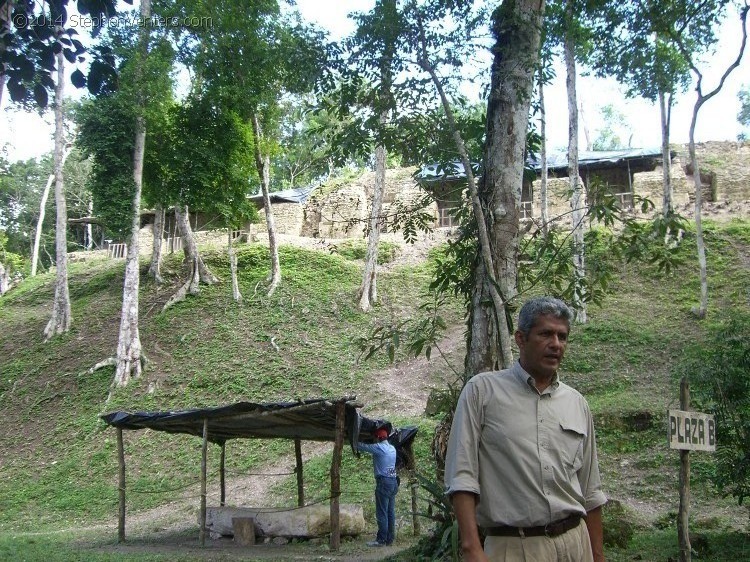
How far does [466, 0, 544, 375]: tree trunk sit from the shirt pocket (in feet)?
10.6

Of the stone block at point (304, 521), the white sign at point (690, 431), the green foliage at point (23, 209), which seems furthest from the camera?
the green foliage at point (23, 209)

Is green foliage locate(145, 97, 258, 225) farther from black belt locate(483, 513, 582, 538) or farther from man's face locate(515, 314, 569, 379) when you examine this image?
black belt locate(483, 513, 582, 538)

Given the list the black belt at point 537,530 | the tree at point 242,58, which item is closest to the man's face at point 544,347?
the black belt at point 537,530

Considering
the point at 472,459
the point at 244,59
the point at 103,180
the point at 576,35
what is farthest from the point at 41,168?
the point at 472,459

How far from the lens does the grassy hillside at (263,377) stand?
39.2 feet

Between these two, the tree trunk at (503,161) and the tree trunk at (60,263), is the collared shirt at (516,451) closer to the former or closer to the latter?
the tree trunk at (503,161)

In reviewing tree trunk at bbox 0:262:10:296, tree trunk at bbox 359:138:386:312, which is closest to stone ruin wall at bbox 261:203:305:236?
tree trunk at bbox 359:138:386:312

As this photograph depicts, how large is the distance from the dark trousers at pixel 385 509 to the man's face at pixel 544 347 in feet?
21.8

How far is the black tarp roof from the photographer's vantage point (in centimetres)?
883

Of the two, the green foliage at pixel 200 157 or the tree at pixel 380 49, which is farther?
the green foliage at pixel 200 157

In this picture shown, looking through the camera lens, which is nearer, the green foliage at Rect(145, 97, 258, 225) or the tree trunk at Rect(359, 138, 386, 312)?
the green foliage at Rect(145, 97, 258, 225)

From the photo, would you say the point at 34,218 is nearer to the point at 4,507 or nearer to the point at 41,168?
the point at 41,168

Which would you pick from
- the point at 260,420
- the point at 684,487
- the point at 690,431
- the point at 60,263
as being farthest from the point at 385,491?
the point at 60,263

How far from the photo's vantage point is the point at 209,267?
24.0 m
